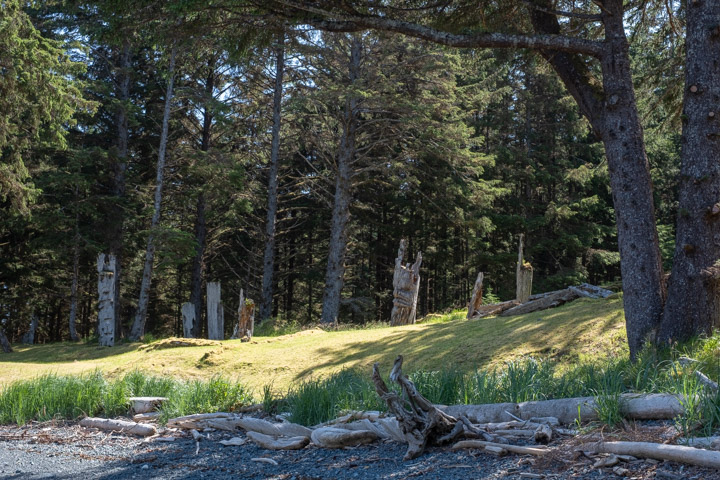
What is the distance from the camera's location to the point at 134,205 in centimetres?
2109

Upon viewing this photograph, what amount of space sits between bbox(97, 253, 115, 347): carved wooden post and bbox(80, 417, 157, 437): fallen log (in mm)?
10938

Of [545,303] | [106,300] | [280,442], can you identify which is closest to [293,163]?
[106,300]

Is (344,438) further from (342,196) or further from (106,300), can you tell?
(342,196)

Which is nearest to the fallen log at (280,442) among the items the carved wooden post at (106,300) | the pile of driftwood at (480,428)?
the pile of driftwood at (480,428)

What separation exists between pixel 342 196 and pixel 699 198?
577 inches

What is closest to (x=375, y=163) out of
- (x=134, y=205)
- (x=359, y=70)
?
(x=359, y=70)

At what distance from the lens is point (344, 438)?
4570 millimetres

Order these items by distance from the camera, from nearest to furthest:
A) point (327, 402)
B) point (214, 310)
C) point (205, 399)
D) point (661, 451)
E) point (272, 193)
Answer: point (661, 451)
point (327, 402)
point (205, 399)
point (214, 310)
point (272, 193)

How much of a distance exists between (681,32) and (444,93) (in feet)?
41.7

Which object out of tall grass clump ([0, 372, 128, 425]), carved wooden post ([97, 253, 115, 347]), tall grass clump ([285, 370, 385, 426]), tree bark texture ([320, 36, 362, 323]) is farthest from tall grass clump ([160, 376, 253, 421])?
tree bark texture ([320, 36, 362, 323])

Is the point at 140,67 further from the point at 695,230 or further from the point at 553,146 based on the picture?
the point at 695,230

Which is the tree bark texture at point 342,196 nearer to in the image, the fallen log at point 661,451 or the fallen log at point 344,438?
the fallen log at point 344,438

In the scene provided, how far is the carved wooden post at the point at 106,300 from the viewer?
16500 mm

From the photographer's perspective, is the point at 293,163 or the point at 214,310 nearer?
the point at 214,310
